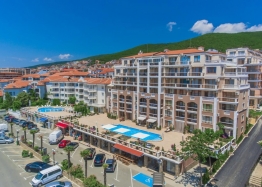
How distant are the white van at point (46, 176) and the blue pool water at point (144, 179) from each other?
11.4 m

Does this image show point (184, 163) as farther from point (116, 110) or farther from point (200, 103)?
point (116, 110)

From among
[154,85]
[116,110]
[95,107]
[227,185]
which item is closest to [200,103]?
[154,85]

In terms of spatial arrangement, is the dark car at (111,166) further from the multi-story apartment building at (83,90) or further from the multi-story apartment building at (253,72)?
the multi-story apartment building at (253,72)

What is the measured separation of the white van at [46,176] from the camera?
1075 inches

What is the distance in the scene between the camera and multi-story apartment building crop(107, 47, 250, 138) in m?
36.2

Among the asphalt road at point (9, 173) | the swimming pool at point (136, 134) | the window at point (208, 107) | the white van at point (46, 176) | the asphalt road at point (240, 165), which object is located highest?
the window at point (208, 107)

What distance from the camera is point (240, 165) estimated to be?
28984 millimetres

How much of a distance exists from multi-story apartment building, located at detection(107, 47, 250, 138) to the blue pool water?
15176 millimetres

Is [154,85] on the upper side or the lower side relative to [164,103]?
upper

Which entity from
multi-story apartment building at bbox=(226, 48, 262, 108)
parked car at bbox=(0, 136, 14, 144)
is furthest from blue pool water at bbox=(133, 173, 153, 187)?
multi-story apartment building at bbox=(226, 48, 262, 108)

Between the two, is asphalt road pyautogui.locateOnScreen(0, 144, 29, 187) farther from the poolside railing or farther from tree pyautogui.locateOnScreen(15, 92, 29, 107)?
tree pyautogui.locateOnScreen(15, 92, 29, 107)

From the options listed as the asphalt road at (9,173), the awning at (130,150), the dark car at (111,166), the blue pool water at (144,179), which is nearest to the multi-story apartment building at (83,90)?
the awning at (130,150)

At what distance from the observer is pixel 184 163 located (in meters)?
28.7

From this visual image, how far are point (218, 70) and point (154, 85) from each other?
14.5m
